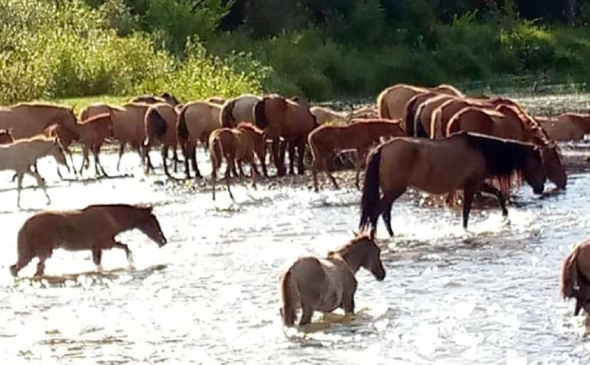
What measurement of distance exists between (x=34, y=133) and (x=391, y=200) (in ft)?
38.8

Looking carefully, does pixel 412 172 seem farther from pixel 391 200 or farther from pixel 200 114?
pixel 200 114

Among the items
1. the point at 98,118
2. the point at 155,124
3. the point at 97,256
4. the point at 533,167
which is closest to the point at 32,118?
the point at 98,118

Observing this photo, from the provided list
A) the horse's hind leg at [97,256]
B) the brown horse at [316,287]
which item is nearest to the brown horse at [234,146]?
the horse's hind leg at [97,256]

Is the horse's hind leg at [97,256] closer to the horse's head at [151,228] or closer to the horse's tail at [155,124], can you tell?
the horse's head at [151,228]

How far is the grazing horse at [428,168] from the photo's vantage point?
52.1 ft

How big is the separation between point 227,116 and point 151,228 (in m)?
10.0

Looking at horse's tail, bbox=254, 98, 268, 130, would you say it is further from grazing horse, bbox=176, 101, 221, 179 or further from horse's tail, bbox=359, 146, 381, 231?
horse's tail, bbox=359, 146, 381, 231

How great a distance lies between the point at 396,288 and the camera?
1248 cm

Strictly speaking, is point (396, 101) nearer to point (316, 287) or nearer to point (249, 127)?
point (249, 127)

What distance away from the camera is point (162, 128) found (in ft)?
81.1

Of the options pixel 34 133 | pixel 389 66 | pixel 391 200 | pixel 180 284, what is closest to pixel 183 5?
pixel 389 66

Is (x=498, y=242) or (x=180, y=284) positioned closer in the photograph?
(x=180, y=284)

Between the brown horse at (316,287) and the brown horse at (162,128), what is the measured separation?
1308 cm

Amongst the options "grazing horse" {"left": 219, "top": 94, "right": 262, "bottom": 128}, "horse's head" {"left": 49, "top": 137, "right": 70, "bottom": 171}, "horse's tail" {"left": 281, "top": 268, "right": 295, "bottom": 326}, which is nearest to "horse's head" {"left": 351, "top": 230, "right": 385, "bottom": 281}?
"horse's tail" {"left": 281, "top": 268, "right": 295, "bottom": 326}
